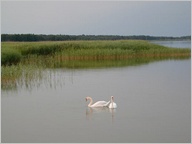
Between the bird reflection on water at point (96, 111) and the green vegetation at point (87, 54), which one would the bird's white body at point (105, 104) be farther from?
the green vegetation at point (87, 54)

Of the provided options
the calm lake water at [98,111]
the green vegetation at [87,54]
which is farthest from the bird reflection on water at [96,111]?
the green vegetation at [87,54]

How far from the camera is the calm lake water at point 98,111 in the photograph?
7016 mm

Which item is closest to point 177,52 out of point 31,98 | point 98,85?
point 98,85

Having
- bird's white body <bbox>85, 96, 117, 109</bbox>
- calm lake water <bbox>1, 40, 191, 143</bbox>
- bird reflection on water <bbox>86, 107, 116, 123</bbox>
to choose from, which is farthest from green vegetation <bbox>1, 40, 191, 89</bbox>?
bird reflection on water <bbox>86, 107, 116, 123</bbox>

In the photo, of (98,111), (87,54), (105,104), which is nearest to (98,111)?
(98,111)

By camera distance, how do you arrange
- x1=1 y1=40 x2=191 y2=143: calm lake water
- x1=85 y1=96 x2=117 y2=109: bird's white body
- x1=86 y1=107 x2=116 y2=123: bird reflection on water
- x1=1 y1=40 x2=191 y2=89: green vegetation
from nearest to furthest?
x1=1 y1=40 x2=191 y2=143: calm lake water, x1=86 y1=107 x2=116 y2=123: bird reflection on water, x1=85 y1=96 x2=117 y2=109: bird's white body, x1=1 y1=40 x2=191 y2=89: green vegetation

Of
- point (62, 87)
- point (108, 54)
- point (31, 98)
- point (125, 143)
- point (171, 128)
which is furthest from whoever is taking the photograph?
point (108, 54)

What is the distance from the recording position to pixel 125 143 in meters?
6.63

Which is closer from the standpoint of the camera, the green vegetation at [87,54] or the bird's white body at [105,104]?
the bird's white body at [105,104]

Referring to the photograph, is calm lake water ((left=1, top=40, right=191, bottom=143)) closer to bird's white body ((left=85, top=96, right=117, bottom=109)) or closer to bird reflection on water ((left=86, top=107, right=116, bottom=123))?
bird reflection on water ((left=86, top=107, right=116, bottom=123))

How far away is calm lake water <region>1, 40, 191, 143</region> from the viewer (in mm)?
7016

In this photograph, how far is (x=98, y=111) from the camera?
28.7 ft

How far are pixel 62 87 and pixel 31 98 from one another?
65.5 inches

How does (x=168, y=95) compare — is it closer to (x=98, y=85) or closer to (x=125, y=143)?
(x=98, y=85)
